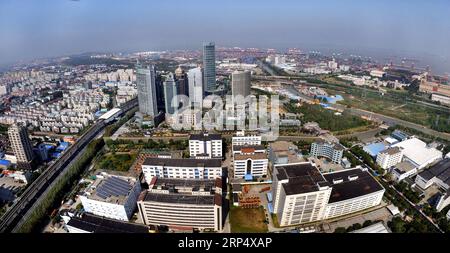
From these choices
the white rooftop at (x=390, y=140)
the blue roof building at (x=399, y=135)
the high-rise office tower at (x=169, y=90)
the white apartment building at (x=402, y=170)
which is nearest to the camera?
the white apartment building at (x=402, y=170)

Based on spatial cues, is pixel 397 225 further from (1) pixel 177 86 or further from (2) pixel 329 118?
(1) pixel 177 86

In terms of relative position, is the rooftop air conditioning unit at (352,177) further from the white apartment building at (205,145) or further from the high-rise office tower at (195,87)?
the high-rise office tower at (195,87)

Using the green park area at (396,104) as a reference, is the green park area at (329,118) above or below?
below

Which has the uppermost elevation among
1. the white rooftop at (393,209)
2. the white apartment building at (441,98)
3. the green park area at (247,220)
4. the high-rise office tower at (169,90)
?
the high-rise office tower at (169,90)

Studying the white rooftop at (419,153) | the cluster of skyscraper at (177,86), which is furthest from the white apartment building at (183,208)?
the cluster of skyscraper at (177,86)

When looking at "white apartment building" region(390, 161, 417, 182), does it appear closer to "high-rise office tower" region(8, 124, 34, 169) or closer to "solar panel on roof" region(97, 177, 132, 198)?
"solar panel on roof" region(97, 177, 132, 198)

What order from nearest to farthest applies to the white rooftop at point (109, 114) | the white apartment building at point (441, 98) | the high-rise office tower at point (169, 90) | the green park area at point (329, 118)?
the green park area at point (329, 118), the high-rise office tower at point (169, 90), the white rooftop at point (109, 114), the white apartment building at point (441, 98)

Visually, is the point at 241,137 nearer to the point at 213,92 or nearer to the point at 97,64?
the point at 213,92

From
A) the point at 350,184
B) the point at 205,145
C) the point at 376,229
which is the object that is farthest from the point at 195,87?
the point at 376,229
